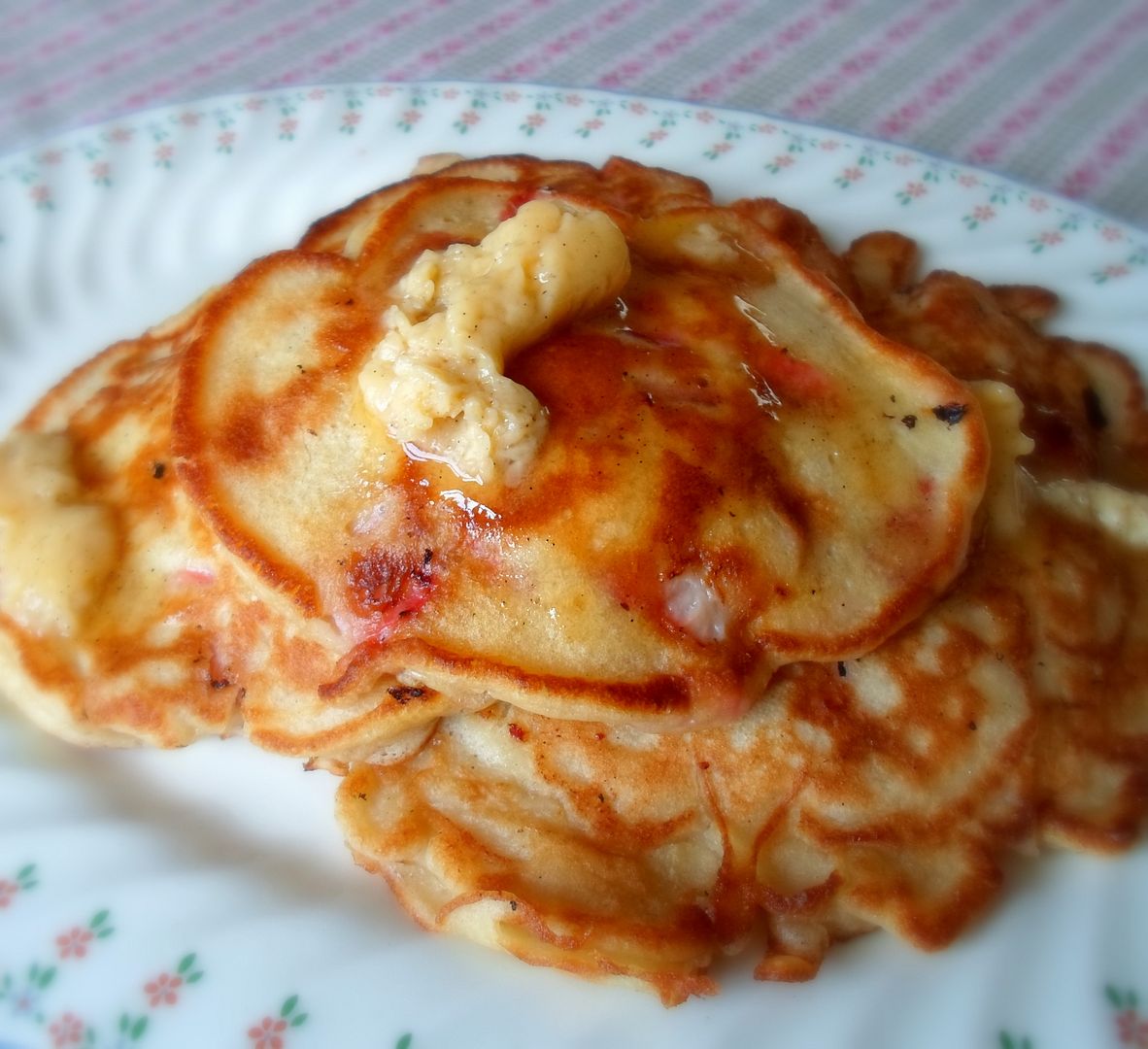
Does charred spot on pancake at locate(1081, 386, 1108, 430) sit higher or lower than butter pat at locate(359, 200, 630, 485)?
lower

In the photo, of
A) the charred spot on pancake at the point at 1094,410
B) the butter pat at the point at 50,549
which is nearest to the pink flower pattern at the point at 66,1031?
the butter pat at the point at 50,549

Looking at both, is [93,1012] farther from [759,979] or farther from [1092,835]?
[1092,835]

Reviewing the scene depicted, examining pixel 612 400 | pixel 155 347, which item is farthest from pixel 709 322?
pixel 155 347

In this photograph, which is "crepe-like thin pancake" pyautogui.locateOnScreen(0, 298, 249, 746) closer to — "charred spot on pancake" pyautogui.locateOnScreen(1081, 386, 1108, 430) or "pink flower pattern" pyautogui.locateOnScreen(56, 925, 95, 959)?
"pink flower pattern" pyautogui.locateOnScreen(56, 925, 95, 959)

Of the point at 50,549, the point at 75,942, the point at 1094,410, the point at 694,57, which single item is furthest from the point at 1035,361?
the point at 694,57

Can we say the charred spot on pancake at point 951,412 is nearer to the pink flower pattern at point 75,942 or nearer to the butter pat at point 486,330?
the butter pat at point 486,330

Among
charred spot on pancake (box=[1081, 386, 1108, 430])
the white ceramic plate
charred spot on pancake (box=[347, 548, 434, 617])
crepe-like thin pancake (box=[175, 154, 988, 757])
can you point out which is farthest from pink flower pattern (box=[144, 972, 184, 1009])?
charred spot on pancake (box=[1081, 386, 1108, 430])
